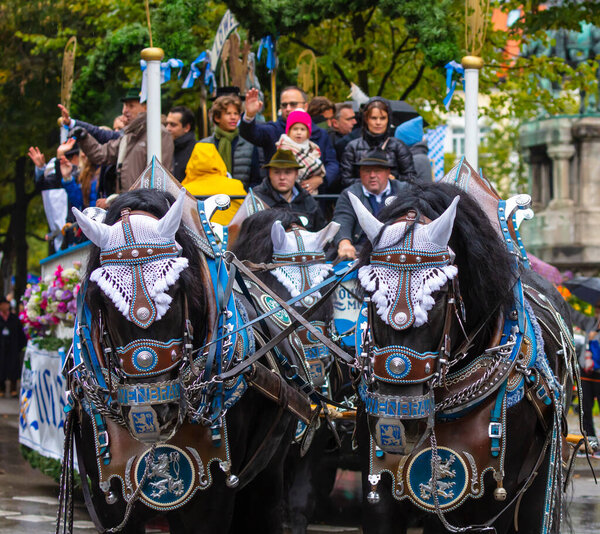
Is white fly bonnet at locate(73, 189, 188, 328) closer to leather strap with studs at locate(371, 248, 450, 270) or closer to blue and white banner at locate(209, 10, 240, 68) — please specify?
leather strap with studs at locate(371, 248, 450, 270)

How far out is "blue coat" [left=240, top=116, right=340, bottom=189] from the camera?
9445 millimetres

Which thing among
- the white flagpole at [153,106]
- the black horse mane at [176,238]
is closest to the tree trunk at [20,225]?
the white flagpole at [153,106]

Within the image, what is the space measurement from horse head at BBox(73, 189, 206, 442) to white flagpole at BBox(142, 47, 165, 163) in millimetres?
2855

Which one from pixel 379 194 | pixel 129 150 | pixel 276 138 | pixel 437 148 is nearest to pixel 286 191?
pixel 379 194

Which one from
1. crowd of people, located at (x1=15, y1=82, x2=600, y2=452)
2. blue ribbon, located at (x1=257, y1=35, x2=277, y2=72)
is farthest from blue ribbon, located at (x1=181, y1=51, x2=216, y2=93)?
crowd of people, located at (x1=15, y1=82, x2=600, y2=452)

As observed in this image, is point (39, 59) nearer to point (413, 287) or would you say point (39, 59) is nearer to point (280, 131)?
point (280, 131)

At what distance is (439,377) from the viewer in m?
4.50

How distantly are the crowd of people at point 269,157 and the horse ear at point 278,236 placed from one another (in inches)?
29.5

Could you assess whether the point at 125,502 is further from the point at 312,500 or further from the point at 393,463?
the point at 312,500

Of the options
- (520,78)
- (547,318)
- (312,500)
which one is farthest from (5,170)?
(547,318)

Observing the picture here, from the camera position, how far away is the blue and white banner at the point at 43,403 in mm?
9688

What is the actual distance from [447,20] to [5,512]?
592 cm

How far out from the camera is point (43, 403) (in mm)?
10250

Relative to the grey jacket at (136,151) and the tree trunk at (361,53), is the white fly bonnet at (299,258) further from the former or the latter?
the tree trunk at (361,53)
